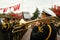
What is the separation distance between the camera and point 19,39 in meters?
5.85

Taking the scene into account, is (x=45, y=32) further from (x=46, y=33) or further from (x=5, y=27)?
(x=5, y=27)

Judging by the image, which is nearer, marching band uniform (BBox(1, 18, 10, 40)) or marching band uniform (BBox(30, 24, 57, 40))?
marching band uniform (BBox(30, 24, 57, 40))

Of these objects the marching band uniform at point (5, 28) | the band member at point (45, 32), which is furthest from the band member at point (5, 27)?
the band member at point (45, 32)

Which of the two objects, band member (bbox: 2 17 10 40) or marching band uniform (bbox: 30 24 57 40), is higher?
marching band uniform (bbox: 30 24 57 40)

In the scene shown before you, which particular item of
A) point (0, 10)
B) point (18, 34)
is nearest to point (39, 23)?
point (18, 34)

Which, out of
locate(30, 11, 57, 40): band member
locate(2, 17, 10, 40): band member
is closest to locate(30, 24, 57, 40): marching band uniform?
locate(30, 11, 57, 40): band member

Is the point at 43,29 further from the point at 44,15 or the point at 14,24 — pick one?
the point at 14,24

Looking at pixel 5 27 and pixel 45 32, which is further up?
pixel 45 32

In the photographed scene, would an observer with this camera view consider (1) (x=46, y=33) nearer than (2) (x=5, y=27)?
Yes

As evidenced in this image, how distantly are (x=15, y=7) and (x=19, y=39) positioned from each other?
18.0ft

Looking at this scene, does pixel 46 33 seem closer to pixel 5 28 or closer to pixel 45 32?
pixel 45 32

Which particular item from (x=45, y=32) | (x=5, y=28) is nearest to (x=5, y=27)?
(x=5, y=28)

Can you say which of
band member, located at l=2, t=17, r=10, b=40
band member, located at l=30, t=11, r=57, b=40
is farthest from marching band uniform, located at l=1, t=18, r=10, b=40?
band member, located at l=30, t=11, r=57, b=40

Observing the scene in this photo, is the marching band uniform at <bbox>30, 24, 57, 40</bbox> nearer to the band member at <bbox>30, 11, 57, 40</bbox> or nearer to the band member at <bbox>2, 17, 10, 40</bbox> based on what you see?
the band member at <bbox>30, 11, 57, 40</bbox>
